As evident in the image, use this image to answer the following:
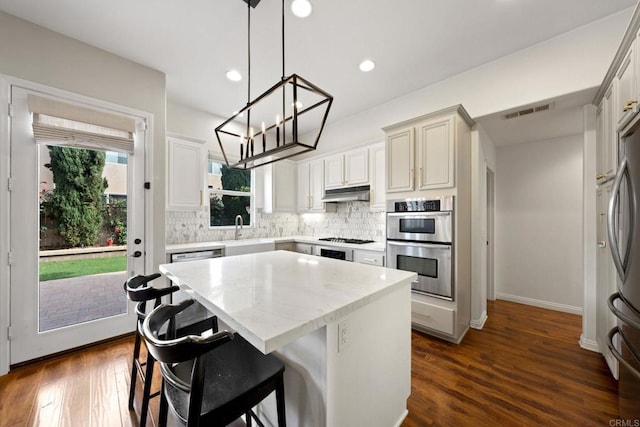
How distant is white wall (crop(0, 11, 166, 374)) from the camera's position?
2.02 meters

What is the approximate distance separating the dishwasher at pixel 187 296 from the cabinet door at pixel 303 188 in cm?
173

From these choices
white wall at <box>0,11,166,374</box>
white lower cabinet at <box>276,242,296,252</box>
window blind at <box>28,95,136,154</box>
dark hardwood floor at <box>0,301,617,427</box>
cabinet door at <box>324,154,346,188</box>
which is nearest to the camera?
dark hardwood floor at <box>0,301,617,427</box>

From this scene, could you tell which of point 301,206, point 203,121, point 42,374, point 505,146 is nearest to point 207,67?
point 203,121

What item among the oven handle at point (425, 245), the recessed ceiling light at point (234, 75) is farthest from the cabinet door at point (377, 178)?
the recessed ceiling light at point (234, 75)

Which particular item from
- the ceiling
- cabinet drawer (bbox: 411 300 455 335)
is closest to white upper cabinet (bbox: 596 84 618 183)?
the ceiling

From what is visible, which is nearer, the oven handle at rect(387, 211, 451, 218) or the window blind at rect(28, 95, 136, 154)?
the window blind at rect(28, 95, 136, 154)

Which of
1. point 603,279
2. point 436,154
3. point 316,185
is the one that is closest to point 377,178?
point 436,154

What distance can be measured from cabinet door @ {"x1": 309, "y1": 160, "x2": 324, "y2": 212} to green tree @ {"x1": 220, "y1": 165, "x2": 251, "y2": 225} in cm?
117

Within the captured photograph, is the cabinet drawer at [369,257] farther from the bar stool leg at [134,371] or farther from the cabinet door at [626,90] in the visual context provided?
the bar stool leg at [134,371]

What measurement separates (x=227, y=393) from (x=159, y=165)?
2730 mm

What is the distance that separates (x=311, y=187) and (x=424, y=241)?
2362 millimetres

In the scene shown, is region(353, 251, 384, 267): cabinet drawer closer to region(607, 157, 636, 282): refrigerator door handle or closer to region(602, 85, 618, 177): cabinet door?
region(607, 157, 636, 282): refrigerator door handle

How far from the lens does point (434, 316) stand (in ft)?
8.46

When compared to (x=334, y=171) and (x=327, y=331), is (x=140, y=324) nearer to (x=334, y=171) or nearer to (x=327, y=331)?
(x=327, y=331)
